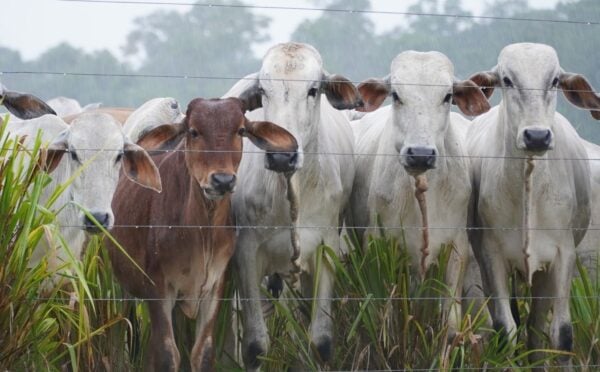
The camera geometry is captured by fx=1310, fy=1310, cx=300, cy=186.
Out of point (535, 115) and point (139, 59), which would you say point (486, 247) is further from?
point (139, 59)

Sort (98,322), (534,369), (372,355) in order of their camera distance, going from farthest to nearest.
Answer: (534,369) → (372,355) → (98,322)

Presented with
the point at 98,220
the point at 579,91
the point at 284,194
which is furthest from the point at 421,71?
the point at 98,220

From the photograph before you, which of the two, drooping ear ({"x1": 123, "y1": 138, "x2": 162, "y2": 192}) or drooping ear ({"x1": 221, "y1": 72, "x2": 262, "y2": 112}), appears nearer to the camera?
drooping ear ({"x1": 123, "y1": 138, "x2": 162, "y2": 192})

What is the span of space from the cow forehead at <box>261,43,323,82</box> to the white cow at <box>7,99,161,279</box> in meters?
0.91

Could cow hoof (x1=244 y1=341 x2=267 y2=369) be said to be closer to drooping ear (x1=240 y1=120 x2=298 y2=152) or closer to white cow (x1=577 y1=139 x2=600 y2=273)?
drooping ear (x1=240 y1=120 x2=298 y2=152)

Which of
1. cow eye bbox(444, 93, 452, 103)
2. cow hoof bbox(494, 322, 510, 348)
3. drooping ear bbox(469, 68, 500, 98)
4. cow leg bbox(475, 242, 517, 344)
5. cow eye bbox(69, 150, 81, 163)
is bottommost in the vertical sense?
cow hoof bbox(494, 322, 510, 348)

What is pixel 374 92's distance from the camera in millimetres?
7617

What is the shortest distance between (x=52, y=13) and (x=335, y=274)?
5536mm

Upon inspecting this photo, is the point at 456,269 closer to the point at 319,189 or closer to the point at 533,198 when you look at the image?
Result: the point at 533,198

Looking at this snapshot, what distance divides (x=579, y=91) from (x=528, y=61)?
0.40 metres

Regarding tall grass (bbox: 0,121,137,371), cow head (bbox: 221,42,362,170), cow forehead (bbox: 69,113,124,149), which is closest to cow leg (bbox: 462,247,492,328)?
cow head (bbox: 221,42,362,170)

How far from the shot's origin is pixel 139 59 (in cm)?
1377

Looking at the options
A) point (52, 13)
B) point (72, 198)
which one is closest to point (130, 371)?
point (72, 198)

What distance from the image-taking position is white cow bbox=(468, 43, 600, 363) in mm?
7336
